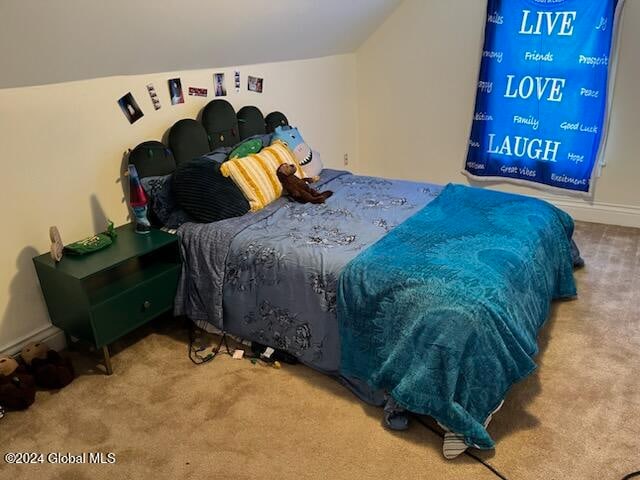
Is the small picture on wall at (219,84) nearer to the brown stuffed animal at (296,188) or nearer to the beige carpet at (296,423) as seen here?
the brown stuffed animal at (296,188)

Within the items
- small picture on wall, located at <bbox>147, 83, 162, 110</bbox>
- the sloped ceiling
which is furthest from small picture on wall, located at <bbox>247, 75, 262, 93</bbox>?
small picture on wall, located at <bbox>147, 83, 162, 110</bbox>

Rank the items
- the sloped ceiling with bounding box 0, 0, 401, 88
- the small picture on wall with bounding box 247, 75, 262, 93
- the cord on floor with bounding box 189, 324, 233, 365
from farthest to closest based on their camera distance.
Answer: the small picture on wall with bounding box 247, 75, 262, 93 → the cord on floor with bounding box 189, 324, 233, 365 → the sloped ceiling with bounding box 0, 0, 401, 88

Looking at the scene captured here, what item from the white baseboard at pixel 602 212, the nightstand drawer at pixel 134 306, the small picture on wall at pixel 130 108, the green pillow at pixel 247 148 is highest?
the small picture on wall at pixel 130 108

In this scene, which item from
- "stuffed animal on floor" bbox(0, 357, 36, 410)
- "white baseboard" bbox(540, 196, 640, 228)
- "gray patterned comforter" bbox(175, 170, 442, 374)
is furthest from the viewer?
"white baseboard" bbox(540, 196, 640, 228)

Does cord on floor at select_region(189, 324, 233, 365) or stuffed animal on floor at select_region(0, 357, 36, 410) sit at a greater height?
stuffed animal on floor at select_region(0, 357, 36, 410)

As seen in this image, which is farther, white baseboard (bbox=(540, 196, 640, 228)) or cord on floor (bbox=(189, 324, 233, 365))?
white baseboard (bbox=(540, 196, 640, 228))

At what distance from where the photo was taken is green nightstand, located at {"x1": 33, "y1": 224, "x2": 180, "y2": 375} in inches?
88.4

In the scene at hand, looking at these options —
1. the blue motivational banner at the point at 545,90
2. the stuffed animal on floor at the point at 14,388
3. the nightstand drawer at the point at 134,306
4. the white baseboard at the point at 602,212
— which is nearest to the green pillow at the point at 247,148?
the nightstand drawer at the point at 134,306

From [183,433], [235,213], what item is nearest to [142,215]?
[235,213]

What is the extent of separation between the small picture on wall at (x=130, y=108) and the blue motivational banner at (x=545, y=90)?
8.24ft

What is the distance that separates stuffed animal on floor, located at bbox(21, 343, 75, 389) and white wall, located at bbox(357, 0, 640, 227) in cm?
308

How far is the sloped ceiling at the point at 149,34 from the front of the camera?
6.59 ft

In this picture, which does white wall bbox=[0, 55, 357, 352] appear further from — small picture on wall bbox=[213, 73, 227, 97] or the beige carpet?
the beige carpet

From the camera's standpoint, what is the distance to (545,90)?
3744 millimetres
